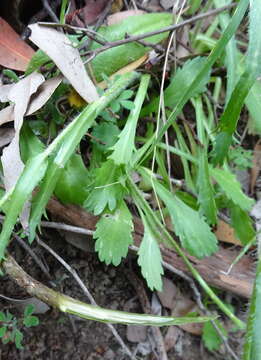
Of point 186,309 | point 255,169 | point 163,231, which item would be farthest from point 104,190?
point 255,169

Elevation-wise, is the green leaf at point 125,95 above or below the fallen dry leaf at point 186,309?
above

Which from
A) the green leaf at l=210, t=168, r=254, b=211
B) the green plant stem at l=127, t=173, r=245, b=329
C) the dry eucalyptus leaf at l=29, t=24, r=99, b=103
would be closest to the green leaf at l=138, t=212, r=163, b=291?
the green plant stem at l=127, t=173, r=245, b=329

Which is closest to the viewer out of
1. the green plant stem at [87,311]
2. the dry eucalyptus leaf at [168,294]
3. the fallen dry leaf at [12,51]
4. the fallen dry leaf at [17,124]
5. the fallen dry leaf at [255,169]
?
the green plant stem at [87,311]

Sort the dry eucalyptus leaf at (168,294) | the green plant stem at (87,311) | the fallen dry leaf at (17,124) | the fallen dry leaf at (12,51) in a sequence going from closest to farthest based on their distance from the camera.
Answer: the green plant stem at (87,311) → the fallen dry leaf at (17,124) → the fallen dry leaf at (12,51) → the dry eucalyptus leaf at (168,294)

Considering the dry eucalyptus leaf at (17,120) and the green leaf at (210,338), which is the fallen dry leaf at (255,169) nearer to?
the green leaf at (210,338)

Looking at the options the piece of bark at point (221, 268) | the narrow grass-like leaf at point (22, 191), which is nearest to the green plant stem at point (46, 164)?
the narrow grass-like leaf at point (22, 191)

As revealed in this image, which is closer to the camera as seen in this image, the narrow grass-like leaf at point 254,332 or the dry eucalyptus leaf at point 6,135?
the narrow grass-like leaf at point 254,332

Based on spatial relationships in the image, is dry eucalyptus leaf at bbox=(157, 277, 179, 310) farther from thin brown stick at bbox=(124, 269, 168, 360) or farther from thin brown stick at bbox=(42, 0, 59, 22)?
thin brown stick at bbox=(42, 0, 59, 22)
